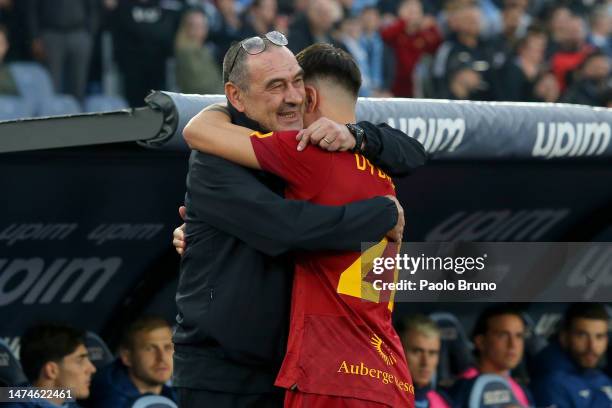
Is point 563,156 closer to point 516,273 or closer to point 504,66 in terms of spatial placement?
point 516,273

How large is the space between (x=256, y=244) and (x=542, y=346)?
377cm

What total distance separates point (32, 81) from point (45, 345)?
560 cm

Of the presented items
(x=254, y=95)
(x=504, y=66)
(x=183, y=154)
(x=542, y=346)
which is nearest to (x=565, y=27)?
(x=504, y=66)

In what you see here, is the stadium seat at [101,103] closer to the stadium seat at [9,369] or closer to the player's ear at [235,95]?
the stadium seat at [9,369]

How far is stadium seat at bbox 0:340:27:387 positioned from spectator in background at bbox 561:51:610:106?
26.2 feet

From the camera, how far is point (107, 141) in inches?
172

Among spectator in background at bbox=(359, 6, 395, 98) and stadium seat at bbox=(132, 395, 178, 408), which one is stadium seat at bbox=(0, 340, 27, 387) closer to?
stadium seat at bbox=(132, 395, 178, 408)

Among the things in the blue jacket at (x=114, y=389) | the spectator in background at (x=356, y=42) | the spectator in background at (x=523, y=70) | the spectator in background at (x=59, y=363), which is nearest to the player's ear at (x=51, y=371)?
the spectator in background at (x=59, y=363)

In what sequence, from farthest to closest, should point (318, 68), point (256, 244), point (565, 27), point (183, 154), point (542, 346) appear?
point (565, 27) → point (542, 346) → point (183, 154) → point (318, 68) → point (256, 244)

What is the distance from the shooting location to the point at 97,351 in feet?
19.8

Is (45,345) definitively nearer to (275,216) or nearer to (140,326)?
(140,326)

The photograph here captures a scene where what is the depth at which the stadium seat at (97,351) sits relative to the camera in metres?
5.99

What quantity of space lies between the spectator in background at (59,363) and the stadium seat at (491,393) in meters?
1.96

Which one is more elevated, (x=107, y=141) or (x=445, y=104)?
(x=445, y=104)
